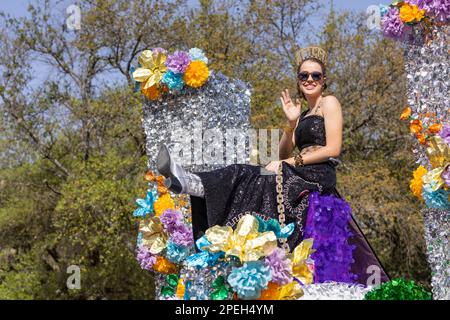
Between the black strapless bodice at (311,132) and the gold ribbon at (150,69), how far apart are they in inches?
41.3

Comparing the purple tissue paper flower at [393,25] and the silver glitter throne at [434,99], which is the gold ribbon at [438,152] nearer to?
the silver glitter throne at [434,99]

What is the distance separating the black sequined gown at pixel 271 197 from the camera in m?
3.67

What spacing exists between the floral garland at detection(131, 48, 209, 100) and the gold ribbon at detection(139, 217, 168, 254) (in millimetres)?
806

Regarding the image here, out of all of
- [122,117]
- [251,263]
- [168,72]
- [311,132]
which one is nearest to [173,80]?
[168,72]

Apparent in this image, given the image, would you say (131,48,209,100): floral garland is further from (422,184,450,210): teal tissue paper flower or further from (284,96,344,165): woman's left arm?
(422,184,450,210): teal tissue paper flower

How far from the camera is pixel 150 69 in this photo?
4.78 m

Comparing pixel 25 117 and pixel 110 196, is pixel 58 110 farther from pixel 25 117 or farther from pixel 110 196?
pixel 110 196

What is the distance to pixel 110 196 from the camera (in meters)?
10.1

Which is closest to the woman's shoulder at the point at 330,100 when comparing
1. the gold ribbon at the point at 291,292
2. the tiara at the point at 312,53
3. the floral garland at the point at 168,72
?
the tiara at the point at 312,53

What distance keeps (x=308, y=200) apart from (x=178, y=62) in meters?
1.36

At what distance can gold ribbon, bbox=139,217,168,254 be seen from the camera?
4.55 m

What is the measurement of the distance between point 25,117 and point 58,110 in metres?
0.51

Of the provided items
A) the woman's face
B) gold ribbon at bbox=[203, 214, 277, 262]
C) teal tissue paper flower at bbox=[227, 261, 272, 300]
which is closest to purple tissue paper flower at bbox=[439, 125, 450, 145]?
the woman's face
